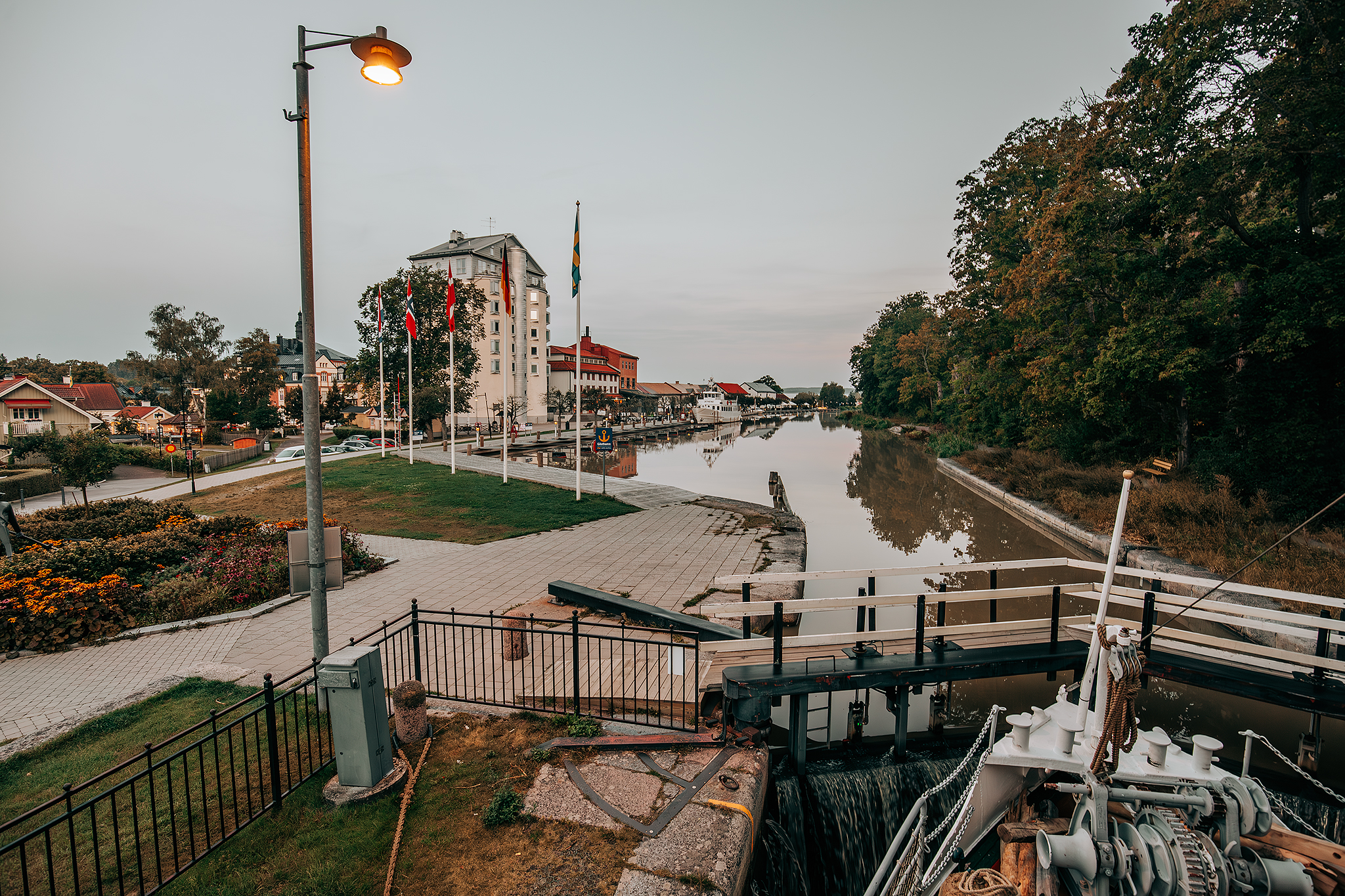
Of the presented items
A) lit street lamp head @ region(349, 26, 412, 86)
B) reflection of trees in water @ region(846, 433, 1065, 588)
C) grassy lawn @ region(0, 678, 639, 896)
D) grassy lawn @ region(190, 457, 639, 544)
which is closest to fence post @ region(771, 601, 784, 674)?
grassy lawn @ region(0, 678, 639, 896)

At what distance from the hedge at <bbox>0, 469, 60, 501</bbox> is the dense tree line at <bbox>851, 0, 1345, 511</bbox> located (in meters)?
40.4

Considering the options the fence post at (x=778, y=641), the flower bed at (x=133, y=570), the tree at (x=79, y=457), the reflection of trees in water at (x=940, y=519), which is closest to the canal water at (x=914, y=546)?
the reflection of trees in water at (x=940, y=519)

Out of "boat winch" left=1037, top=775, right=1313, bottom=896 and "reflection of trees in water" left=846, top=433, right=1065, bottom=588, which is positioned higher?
"boat winch" left=1037, top=775, right=1313, bottom=896

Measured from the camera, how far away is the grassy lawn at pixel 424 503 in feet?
60.8

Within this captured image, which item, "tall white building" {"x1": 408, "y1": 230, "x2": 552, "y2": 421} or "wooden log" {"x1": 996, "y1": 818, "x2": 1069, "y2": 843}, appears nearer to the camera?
"wooden log" {"x1": 996, "y1": 818, "x2": 1069, "y2": 843}

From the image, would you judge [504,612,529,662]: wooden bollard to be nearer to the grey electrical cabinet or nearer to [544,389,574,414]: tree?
the grey electrical cabinet

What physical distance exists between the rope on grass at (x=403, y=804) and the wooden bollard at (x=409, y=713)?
110mm

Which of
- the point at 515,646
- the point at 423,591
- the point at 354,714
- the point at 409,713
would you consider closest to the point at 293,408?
the point at 423,591

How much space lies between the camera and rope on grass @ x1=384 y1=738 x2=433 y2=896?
4.25m

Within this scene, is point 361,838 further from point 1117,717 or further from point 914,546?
point 914,546

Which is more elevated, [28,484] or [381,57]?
[381,57]

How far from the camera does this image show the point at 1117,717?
4656 mm

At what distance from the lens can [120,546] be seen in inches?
458

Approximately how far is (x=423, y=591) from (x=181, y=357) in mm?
63970
